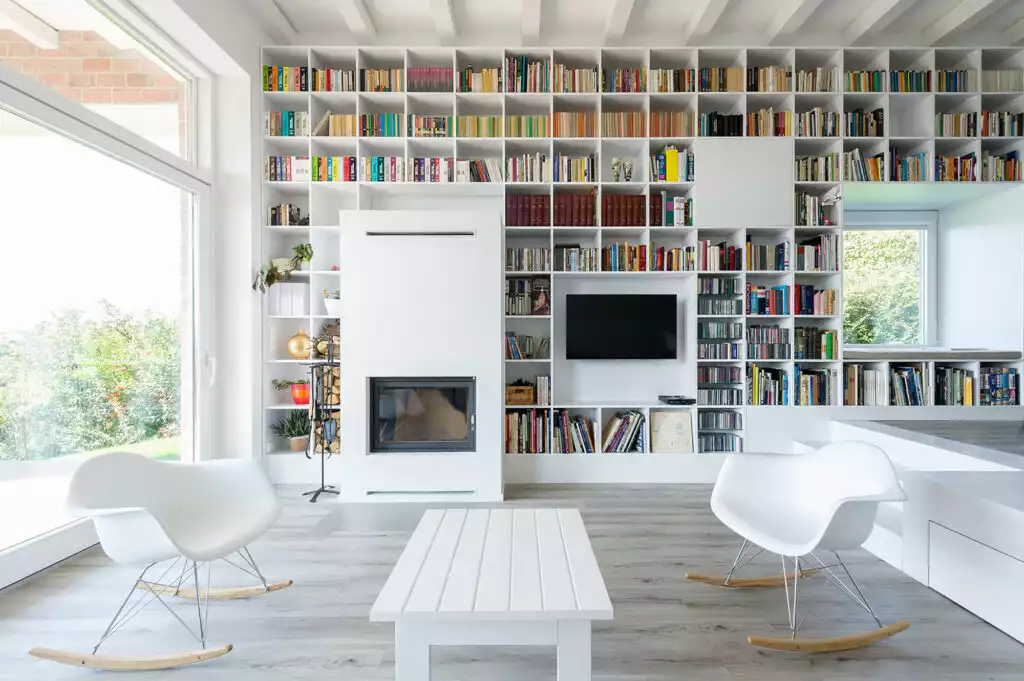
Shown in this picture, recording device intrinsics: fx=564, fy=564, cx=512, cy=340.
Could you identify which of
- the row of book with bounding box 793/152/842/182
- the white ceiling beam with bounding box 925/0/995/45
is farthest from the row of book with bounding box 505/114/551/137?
the white ceiling beam with bounding box 925/0/995/45

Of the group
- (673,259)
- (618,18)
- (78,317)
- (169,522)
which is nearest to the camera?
(169,522)

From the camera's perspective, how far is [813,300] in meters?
4.50

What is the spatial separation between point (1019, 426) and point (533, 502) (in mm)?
3360

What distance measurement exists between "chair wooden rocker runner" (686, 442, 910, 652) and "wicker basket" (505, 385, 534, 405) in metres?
1.99

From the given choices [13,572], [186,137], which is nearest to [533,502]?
[13,572]

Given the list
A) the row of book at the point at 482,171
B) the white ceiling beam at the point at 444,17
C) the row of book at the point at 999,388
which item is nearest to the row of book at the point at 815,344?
the row of book at the point at 999,388

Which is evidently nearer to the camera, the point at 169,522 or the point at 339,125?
the point at 169,522

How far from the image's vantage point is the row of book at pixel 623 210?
449cm

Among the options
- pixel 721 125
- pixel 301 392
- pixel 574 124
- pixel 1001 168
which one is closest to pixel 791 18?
pixel 721 125

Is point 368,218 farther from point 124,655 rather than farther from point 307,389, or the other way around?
point 124,655

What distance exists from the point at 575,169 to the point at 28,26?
336 centimetres

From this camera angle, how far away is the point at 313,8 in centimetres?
428

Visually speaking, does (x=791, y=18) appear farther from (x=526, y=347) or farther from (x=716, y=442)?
(x=716, y=442)

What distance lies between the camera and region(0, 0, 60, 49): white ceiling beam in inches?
102
